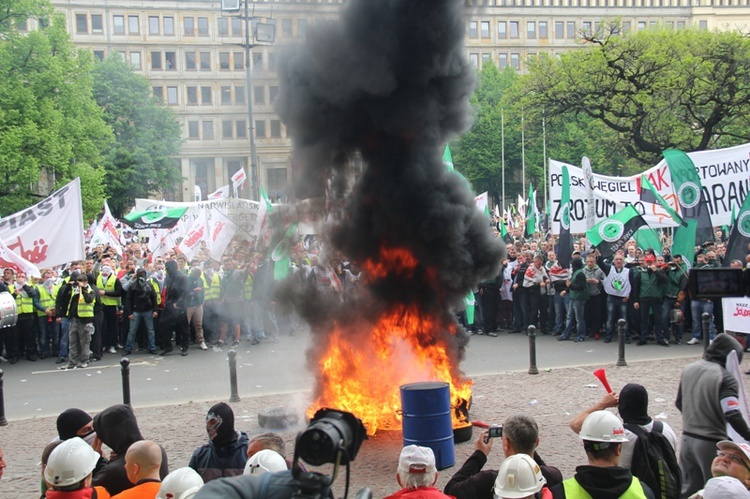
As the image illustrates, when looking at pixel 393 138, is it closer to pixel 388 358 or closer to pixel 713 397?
pixel 388 358

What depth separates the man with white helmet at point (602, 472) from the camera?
4203 mm

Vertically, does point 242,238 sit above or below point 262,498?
above

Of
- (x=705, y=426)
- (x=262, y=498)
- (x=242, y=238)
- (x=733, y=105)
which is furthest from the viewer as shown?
(x=733, y=105)

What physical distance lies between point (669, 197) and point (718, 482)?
49.1 ft

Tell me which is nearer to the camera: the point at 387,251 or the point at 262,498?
the point at 262,498

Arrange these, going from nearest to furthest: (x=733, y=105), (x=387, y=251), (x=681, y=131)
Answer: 1. (x=387, y=251)
2. (x=733, y=105)
3. (x=681, y=131)

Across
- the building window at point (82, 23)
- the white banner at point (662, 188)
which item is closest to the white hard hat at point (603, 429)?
the white banner at point (662, 188)

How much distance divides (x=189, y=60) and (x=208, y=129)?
679cm

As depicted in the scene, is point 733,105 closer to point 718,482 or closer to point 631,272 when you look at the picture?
point 631,272

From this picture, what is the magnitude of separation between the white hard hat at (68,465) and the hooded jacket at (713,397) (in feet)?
15.0

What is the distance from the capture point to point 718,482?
388 centimetres

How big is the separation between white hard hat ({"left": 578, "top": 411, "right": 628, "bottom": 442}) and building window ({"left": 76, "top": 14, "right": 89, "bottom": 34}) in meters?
46.5

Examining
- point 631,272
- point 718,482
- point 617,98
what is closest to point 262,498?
point 718,482

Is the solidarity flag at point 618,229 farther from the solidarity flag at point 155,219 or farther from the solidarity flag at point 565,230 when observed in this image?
the solidarity flag at point 155,219
